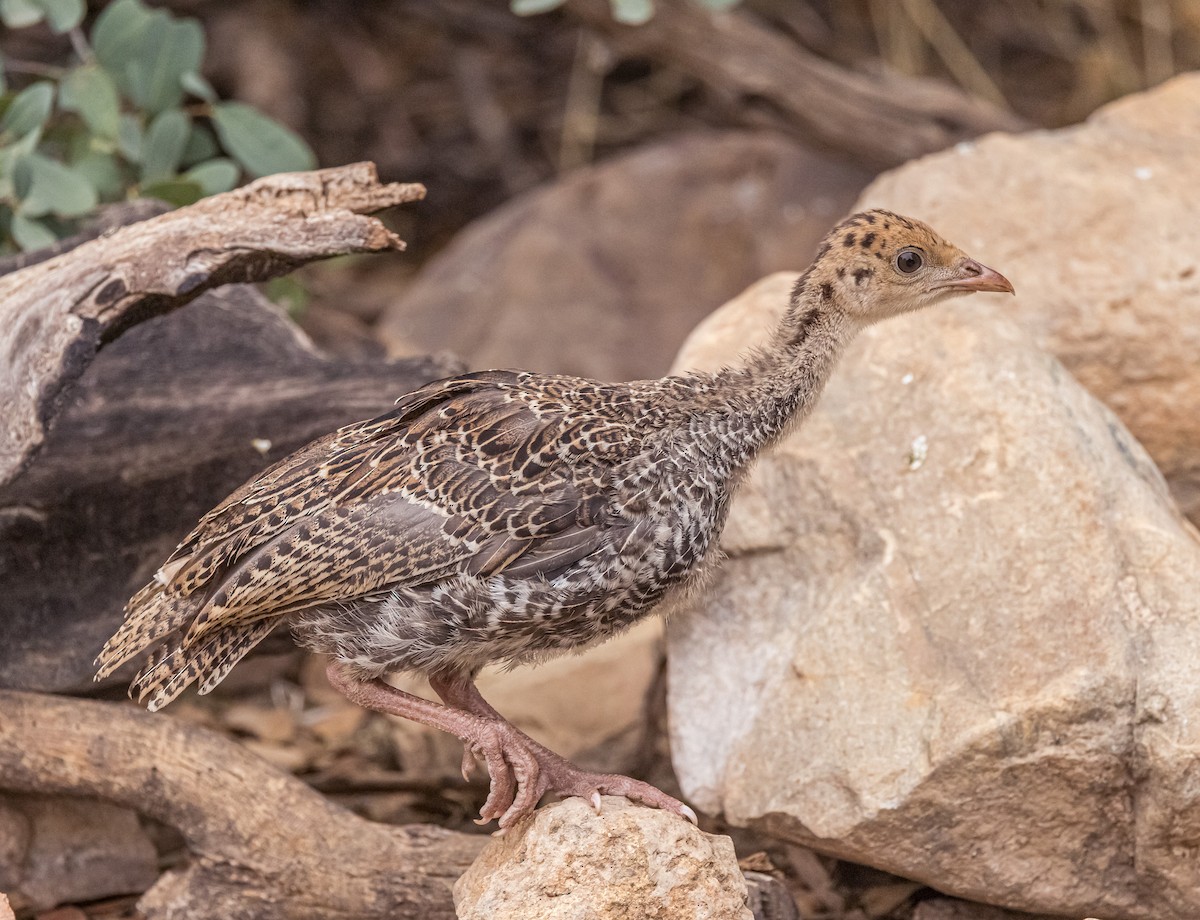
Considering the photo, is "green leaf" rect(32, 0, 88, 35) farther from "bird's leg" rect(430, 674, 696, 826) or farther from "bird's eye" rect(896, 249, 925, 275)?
"bird's eye" rect(896, 249, 925, 275)

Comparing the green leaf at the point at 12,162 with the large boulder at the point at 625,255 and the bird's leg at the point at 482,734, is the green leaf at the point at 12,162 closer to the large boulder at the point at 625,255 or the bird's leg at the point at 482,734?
the large boulder at the point at 625,255

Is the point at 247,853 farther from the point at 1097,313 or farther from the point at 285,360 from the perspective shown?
the point at 1097,313

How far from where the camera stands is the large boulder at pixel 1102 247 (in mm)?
5395

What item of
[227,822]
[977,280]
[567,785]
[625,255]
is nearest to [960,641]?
[977,280]

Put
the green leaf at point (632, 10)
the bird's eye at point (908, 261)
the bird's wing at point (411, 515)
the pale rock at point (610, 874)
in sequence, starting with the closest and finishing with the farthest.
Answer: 1. the pale rock at point (610, 874)
2. the bird's wing at point (411, 515)
3. the bird's eye at point (908, 261)
4. the green leaf at point (632, 10)

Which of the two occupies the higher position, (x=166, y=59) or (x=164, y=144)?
(x=166, y=59)

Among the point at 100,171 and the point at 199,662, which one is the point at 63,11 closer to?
the point at 100,171

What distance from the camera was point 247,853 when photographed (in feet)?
14.1

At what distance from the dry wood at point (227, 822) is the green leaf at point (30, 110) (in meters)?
2.35

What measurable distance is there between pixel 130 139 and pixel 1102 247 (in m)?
3.99

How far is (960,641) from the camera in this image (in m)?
4.25

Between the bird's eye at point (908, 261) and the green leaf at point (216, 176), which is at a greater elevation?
the bird's eye at point (908, 261)

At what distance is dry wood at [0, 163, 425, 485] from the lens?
13.2 ft

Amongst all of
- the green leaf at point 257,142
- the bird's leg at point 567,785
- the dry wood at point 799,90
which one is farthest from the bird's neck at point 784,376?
the dry wood at point 799,90
